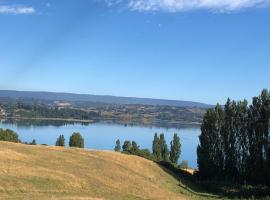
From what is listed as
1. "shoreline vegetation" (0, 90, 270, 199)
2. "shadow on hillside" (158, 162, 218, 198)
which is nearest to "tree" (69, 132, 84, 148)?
"shoreline vegetation" (0, 90, 270, 199)

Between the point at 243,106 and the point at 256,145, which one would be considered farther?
the point at 243,106

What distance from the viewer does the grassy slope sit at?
31500 millimetres

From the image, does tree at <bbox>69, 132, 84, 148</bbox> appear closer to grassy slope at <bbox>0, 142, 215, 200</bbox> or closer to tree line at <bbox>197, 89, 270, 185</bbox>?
tree line at <bbox>197, 89, 270, 185</bbox>

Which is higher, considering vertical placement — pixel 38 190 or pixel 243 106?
pixel 243 106

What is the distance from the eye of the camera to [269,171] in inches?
2221

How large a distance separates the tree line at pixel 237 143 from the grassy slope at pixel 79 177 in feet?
37.3

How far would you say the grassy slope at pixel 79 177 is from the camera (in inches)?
1240

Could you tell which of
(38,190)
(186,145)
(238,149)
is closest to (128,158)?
(238,149)

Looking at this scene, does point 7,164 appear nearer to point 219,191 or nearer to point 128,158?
point 128,158

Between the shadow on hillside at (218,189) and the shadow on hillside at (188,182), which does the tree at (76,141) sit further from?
the shadow on hillside at (218,189)

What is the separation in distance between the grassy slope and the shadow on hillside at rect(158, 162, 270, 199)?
1695 millimetres

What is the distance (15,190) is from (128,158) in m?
27.3

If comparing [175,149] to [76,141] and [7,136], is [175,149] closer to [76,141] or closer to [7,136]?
[76,141]

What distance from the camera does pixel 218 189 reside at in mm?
52531
